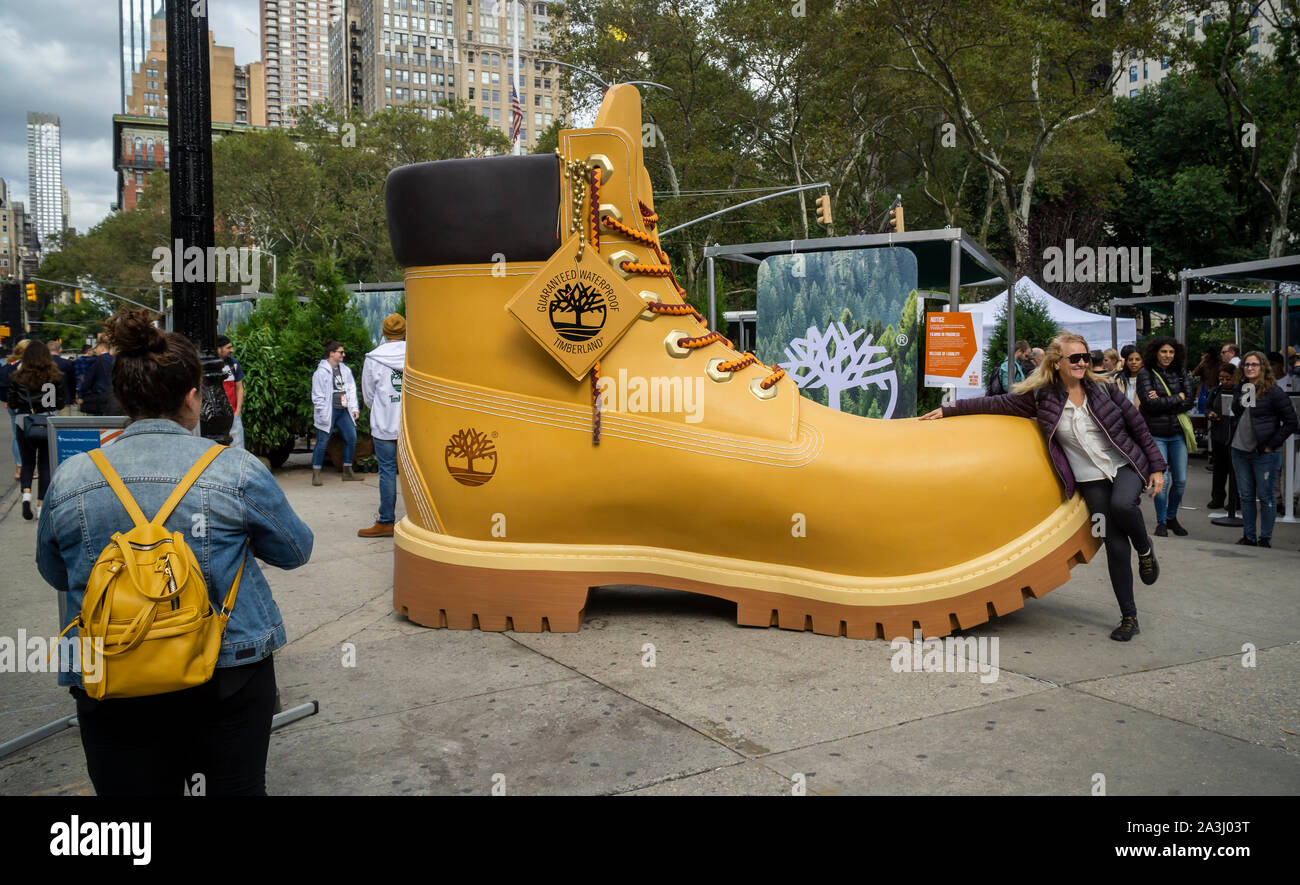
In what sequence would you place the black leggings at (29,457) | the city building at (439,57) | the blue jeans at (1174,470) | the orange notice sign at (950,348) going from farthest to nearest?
the city building at (439,57) < the black leggings at (29,457) < the orange notice sign at (950,348) < the blue jeans at (1174,470)

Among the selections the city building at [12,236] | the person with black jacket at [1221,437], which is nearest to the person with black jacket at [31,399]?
the person with black jacket at [1221,437]

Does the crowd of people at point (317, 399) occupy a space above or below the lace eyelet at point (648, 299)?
below

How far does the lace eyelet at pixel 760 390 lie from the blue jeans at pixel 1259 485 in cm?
491

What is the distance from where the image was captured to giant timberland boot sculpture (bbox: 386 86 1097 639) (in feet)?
13.7

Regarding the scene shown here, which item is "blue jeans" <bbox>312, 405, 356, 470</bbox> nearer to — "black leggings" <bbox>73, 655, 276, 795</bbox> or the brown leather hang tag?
the brown leather hang tag

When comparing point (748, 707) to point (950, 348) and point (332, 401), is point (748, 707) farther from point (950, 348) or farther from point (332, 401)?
point (332, 401)

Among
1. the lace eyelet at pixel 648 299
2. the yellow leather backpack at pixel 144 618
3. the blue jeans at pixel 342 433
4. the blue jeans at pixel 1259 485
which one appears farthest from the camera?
the blue jeans at pixel 342 433

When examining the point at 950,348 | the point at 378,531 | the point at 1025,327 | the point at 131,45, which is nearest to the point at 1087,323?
the point at 1025,327

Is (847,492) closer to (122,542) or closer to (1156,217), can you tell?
(122,542)

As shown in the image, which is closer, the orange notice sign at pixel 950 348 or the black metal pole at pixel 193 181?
the black metal pole at pixel 193 181

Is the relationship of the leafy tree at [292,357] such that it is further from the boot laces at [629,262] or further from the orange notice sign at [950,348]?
the boot laces at [629,262]

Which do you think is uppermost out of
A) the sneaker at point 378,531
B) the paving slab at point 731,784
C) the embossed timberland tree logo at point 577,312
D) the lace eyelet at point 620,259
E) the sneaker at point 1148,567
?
the lace eyelet at point 620,259

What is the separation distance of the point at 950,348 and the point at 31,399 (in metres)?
8.86

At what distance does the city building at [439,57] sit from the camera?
114 meters
